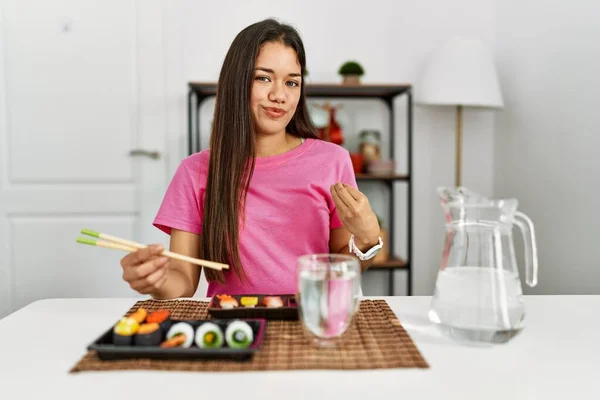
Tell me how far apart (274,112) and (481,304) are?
0.74 metres

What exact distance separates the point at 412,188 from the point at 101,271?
1.60 metres

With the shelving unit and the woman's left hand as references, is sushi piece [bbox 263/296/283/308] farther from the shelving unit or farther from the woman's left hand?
the shelving unit

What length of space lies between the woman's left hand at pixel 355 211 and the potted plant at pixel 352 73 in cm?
160

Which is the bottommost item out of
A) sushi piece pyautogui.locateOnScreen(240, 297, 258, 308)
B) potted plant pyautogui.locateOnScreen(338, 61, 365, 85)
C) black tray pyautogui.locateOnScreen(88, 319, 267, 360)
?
black tray pyautogui.locateOnScreen(88, 319, 267, 360)

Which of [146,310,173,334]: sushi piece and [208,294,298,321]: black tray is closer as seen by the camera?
[146,310,173,334]: sushi piece

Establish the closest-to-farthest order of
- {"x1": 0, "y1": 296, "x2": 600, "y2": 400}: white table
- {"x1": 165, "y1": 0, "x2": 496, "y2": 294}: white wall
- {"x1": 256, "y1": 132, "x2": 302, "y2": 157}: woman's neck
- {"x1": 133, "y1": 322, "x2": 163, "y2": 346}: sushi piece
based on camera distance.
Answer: {"x1": 0, "y1": 296, "x2": 600, "y2": 400}: white table → {"x1": 133, "y1": 322, "x2": 163, "y2": 346}: sushi piece → {"x1": 256, "y1": 132, "x2": 302, "y2": 157}: woman's neck → {"x1": 165, "y1": 0, "x2": 496, "y2": 294}: white wall

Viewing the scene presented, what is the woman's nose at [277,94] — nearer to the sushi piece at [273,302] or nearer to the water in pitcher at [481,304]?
the sushi piece at [273,302]

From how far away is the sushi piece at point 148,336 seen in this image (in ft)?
2.42

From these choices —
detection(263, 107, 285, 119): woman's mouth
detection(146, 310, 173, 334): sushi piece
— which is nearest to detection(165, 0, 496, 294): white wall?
detection(263, 107, 285, 119): woman's mouth

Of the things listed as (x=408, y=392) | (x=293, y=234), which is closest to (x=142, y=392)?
(x=408, y=392)

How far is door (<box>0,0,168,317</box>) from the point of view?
8.81ft

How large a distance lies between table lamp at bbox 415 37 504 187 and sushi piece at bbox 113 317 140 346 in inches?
82.0

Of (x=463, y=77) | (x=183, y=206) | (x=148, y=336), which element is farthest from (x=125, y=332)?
(x=463, y=77)

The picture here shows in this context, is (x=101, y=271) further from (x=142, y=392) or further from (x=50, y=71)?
(x=142, y=392)
